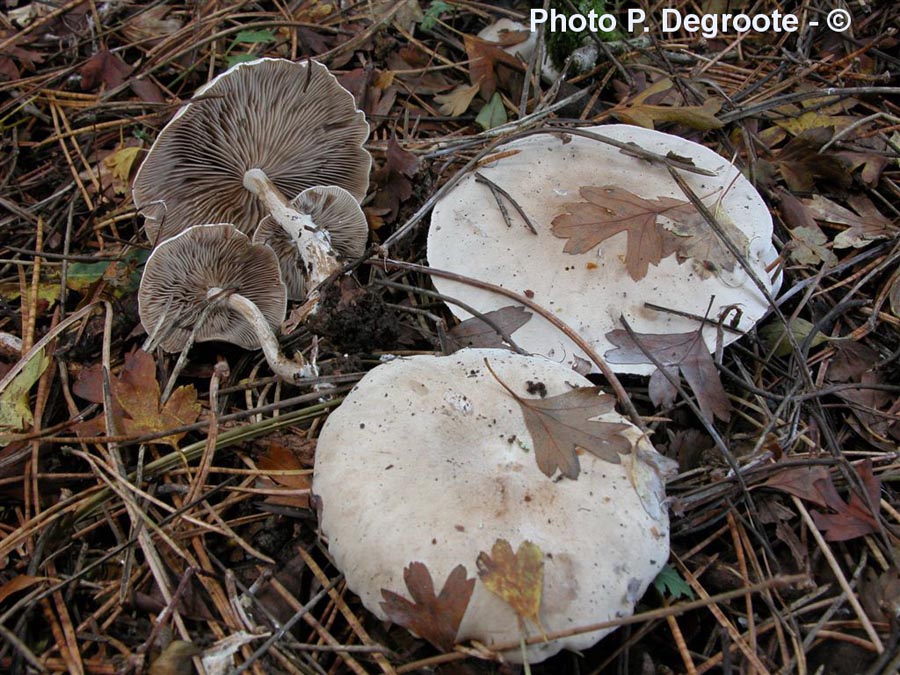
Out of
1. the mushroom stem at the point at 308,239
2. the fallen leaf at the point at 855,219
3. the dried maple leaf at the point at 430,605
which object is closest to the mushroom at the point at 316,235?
the mushroom stem at the point at 308,239

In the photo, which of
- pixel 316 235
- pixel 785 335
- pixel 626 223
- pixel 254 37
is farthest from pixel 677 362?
pixel 254 37

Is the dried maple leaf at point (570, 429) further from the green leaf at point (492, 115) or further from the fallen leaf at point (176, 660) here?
the green leaf at point (492, 115)

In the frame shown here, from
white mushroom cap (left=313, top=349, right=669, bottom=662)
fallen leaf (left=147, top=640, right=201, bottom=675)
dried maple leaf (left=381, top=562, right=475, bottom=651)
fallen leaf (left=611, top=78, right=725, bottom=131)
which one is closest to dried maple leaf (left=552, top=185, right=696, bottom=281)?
fallen leaf (left=611, top=78, right=725, bottom=131)

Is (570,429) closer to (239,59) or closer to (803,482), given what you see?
(803,482)

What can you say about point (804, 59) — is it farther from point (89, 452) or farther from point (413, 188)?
point (89, 452)

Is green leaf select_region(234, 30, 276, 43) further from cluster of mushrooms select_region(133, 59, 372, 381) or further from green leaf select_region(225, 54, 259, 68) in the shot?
cluster of mushrooms select_region(133, 59, 372, 381)

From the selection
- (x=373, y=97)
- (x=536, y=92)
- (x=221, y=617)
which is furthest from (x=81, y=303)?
(x=536, y=92)

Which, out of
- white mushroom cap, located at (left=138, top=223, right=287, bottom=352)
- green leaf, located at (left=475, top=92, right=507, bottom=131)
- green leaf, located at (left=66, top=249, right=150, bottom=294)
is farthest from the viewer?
green leaf, located at (left=475, top=92, right=507, bottom=131)
